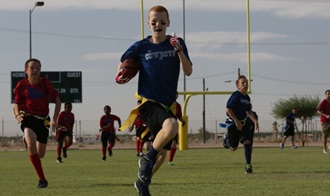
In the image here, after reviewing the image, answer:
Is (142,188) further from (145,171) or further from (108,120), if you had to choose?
(108,120)

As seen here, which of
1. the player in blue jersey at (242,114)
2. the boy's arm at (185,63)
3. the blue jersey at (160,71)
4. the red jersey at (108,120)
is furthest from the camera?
the red jersey at (108,120)

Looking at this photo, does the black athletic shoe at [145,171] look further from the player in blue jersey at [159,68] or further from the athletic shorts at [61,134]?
the athletic shorts at [61,134]

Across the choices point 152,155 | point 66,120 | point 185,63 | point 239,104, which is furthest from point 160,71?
point 66,120

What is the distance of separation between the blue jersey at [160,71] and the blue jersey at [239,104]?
6975 millimetres

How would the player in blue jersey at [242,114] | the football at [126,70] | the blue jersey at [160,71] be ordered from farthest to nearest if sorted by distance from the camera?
the player in blue jersey at [242,114], the football at [126,70], the blue jersey at [160,71]

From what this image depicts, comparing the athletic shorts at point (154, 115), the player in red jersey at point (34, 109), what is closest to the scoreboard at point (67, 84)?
the player in red jersey at point (34, 109)

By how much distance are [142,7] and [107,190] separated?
20.5 m

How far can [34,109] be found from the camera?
40.7ft

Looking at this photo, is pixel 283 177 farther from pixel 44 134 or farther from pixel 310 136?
pixel 310 136

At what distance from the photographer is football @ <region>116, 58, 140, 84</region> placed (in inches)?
363

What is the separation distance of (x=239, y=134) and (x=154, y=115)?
25.6ft

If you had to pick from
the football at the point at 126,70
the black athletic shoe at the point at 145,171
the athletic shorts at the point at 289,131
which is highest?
the football at the point at 126,70

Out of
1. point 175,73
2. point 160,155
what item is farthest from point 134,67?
point 160,155

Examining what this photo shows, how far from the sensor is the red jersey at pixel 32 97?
489 inches
